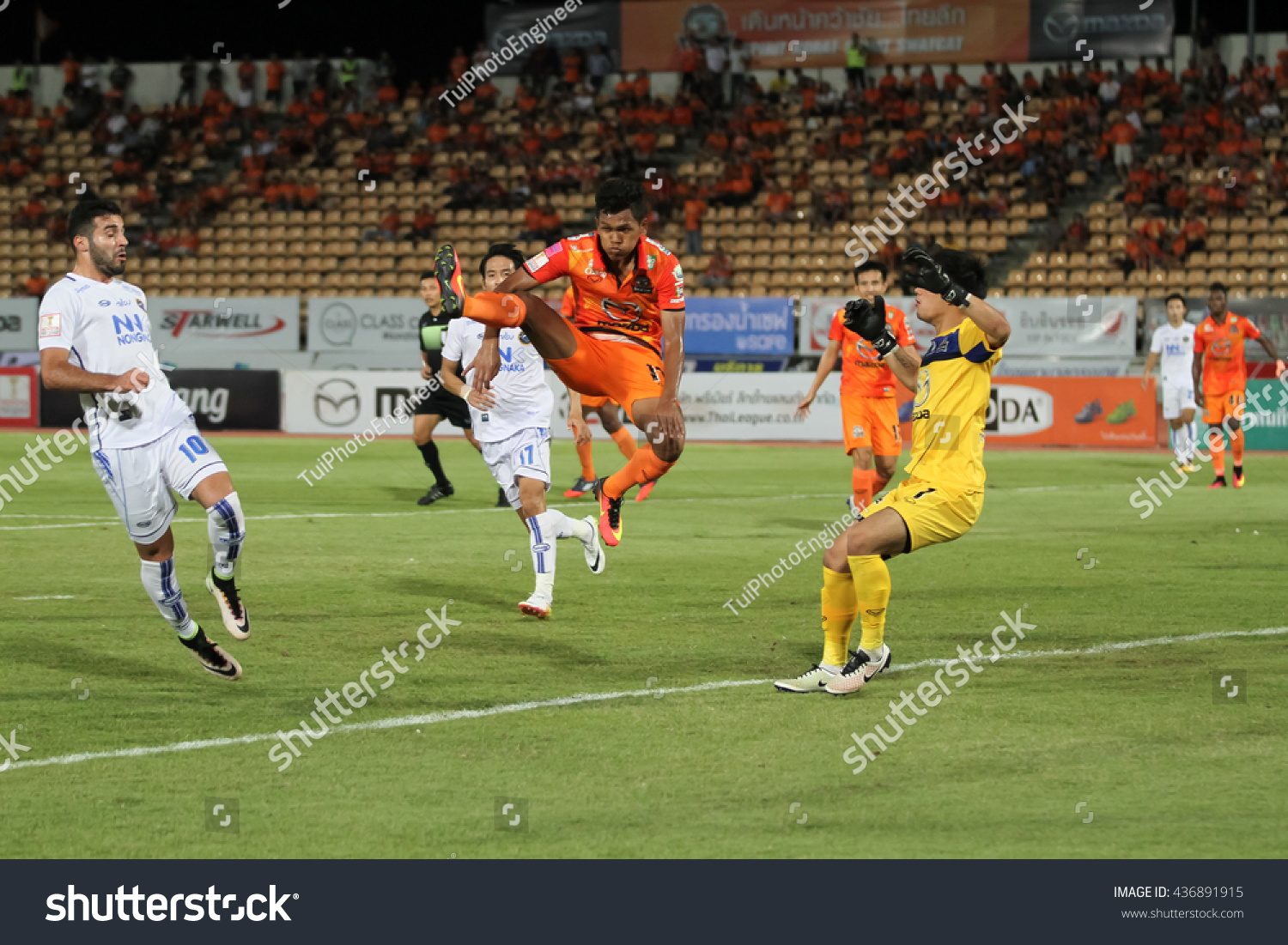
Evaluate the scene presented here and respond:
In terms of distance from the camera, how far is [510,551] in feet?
37.7

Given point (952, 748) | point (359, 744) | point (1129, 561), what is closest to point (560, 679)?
point (359, 744)

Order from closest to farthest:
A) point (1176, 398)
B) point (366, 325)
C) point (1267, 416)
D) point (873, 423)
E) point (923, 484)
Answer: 1. point (923, 484)
2. point (873, 423)
3. point (1176, 398)
4. point (1267, 416)
5. point (366, 325)

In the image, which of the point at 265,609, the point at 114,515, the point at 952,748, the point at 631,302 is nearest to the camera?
the point at 952,748

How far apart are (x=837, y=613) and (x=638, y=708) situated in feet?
3.47

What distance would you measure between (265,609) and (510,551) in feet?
9.96

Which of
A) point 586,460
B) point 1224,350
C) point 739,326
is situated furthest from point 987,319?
point 739,326

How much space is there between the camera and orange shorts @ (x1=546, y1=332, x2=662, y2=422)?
774cm

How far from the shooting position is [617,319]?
25.6 feet

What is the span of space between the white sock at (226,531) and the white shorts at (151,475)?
0.15 metres

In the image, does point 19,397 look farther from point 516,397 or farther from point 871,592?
point 871,592

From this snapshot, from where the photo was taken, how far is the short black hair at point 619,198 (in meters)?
7.22

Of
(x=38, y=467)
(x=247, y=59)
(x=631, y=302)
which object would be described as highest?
(x=247, y=59)

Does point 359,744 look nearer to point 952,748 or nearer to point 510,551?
point 952,748

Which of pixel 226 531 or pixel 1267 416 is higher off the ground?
pixel 226 531
